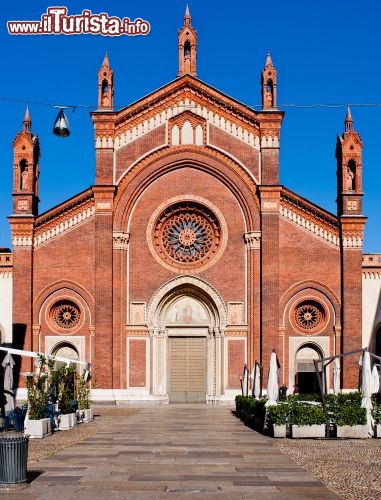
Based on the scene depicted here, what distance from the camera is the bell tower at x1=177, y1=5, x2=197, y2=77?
43.8 meters

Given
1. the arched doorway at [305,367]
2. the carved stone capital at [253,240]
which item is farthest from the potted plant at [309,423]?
the carved stone capital at [253,240]

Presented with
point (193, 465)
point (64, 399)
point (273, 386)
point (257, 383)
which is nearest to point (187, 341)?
point (257, 383)

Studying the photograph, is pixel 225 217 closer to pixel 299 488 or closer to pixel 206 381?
pixel 206 381

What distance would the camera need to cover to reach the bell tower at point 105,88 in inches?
1690

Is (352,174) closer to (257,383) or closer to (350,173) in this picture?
(350,173)

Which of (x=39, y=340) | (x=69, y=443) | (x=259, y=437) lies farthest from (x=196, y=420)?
(x=39, y=340)

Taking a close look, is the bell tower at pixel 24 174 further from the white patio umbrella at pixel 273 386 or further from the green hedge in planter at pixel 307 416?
the green hedge in planter at pixel 307 416

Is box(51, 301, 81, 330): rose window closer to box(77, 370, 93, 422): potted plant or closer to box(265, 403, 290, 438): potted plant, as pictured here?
box(77, 370, 93, 422): potted plant

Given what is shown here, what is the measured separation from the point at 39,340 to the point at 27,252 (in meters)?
4.54

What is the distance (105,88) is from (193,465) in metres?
28.3

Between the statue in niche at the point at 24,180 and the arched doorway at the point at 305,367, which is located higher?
the statue in niche at the point at 24,180

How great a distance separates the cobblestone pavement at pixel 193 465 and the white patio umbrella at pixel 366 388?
37.4 inches

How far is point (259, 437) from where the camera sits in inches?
1008

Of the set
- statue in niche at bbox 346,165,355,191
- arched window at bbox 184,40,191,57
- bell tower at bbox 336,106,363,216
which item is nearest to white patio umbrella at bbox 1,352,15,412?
bell tower at bbox 336,106,363,216
